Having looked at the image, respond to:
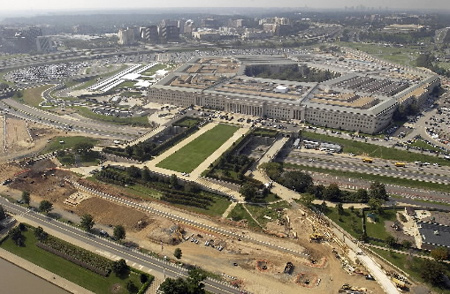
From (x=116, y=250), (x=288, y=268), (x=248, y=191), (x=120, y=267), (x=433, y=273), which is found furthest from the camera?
(x=248, y=191)

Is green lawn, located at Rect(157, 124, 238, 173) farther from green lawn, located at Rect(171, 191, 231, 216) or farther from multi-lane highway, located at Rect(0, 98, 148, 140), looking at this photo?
multi-lane highway, located at Rect(0, 98, 148, 140)

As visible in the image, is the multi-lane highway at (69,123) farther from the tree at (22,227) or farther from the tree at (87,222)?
the tree at (22,227)

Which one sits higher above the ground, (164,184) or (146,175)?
(146,175)

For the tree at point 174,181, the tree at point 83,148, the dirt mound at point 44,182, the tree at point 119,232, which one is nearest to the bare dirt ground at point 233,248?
the dirt mound at point 44,182

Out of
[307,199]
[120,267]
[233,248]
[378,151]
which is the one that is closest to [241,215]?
[233,248]

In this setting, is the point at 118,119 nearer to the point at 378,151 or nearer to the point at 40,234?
the point at 40,234

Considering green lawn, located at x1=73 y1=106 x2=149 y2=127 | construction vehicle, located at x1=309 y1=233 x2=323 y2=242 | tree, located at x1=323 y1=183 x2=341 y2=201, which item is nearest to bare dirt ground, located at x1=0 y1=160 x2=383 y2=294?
Answer: construction vehicle, located at x1=309 y1=233 x2=323 y2=242

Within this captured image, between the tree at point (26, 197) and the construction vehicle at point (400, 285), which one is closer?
the construction vehicle at point (400, 285)
